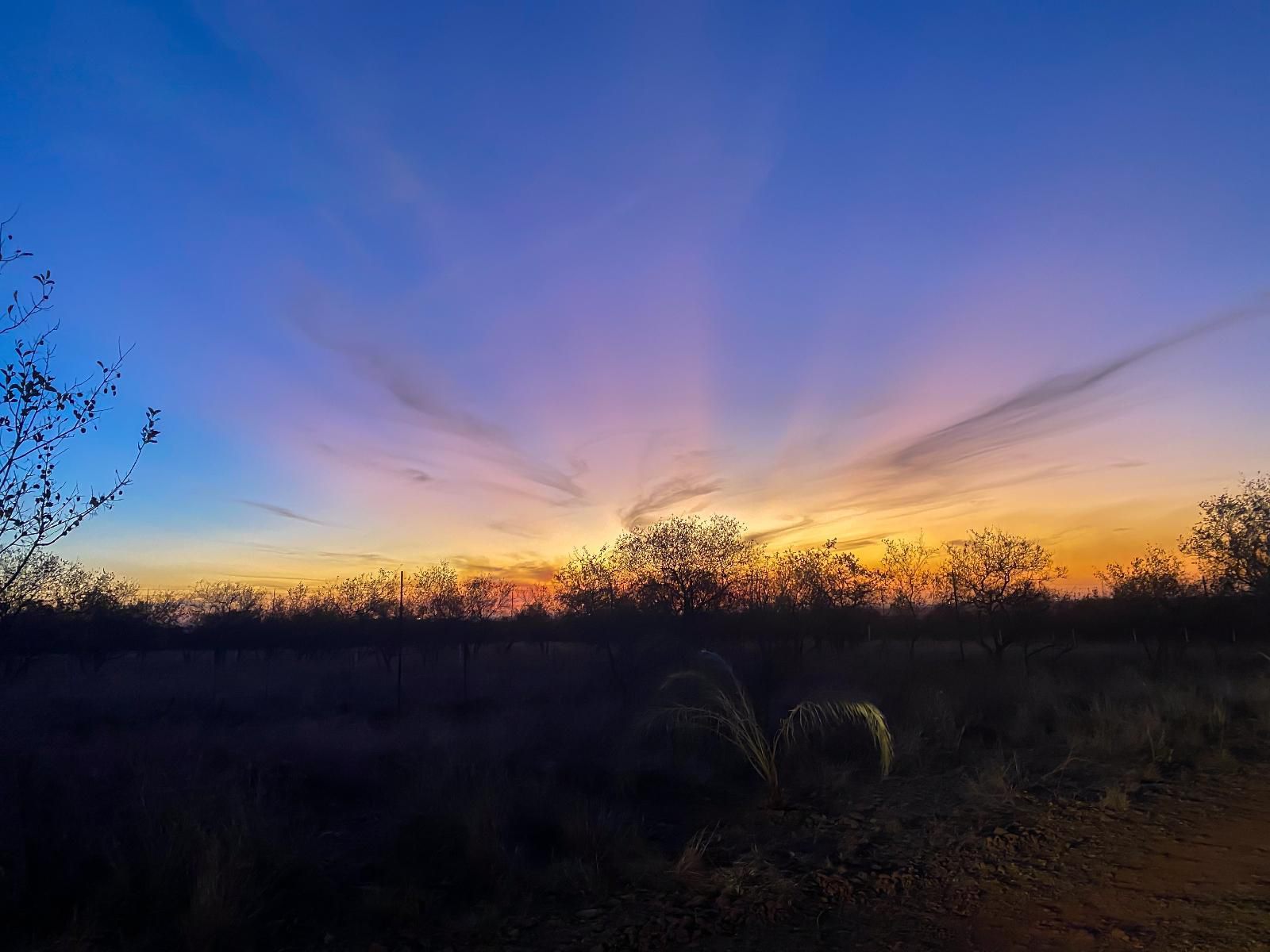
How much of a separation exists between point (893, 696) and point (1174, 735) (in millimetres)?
6228

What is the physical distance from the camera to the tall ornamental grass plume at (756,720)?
38.0ft

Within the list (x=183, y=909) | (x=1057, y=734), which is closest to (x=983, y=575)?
A: (x=1057, y=734)

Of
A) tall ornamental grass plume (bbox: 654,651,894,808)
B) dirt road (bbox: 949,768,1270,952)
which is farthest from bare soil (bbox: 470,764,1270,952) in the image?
tall ornamental grass plume (bbox: 654,651,894,808)

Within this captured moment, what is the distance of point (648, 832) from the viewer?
10500 mm

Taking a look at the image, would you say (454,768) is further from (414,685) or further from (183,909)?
(414,685)

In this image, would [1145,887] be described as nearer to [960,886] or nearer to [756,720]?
[960,886]

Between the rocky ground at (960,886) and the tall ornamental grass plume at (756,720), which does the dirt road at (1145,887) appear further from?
the tall ornamental grass plume at (756,720)

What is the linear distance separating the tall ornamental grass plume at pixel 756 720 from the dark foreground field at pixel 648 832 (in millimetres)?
439

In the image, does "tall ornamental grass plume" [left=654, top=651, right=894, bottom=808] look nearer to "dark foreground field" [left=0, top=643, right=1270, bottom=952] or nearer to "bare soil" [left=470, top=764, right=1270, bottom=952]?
"dark foreground field" [left=0, top=643, right=1270, bottom=952]

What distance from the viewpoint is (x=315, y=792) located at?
505 inches

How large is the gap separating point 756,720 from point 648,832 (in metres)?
5.42

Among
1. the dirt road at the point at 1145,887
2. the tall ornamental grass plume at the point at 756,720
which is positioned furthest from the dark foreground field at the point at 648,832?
the tall ornamental grass plume at the point at 756,720

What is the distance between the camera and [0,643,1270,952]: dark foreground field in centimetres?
692

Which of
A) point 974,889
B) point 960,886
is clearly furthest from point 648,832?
point 974,889
